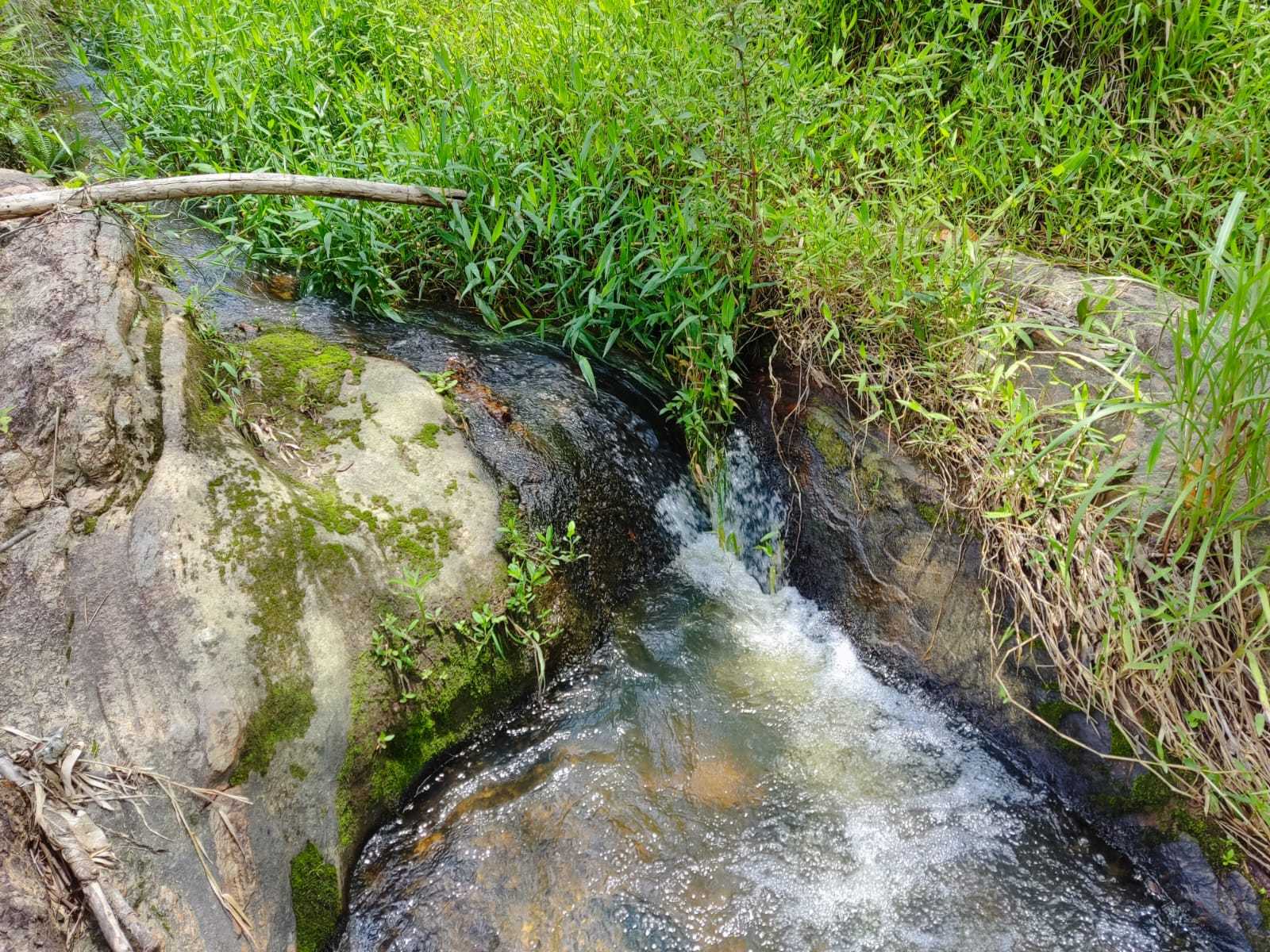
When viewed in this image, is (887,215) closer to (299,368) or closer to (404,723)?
(299,368)

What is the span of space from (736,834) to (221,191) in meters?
3.32

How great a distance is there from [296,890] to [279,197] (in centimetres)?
343

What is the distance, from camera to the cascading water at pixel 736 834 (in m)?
2.31

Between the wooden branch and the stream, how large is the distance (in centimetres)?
148

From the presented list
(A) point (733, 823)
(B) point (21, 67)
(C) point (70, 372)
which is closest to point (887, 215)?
(A) point (733, 823)

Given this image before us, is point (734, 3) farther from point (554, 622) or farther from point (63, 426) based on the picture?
point (63, 426)

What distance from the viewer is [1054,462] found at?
2.67 m

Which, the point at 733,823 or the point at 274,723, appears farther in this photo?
the point at 733,823

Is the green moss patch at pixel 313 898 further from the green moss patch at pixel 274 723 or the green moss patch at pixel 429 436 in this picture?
the green moss patch at pixel 429 436

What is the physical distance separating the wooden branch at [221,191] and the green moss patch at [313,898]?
105 inches

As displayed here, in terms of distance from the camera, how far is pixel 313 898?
2.27 m

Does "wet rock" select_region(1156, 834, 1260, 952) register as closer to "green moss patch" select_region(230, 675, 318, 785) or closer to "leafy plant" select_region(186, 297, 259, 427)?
"green moss patch" select_region(230, 675, 318, 785)

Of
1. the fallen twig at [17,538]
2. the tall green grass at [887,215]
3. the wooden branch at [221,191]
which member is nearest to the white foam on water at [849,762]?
the tall green grass at [887,215]

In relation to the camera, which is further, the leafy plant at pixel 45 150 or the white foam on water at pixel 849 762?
the leafy plant at pixel 45 150
